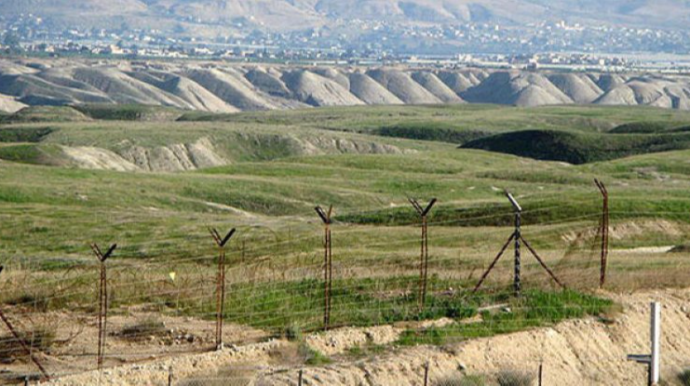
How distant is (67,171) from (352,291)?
5737 cm

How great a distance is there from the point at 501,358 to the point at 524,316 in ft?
7.00

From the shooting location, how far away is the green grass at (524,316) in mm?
22375

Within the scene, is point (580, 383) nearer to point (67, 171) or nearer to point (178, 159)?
point (67, 171)

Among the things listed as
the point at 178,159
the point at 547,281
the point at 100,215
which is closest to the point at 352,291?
the point at 547,281

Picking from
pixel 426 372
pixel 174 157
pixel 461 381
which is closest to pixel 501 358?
pixel 461 381

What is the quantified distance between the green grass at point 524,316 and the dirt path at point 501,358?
0.36 m

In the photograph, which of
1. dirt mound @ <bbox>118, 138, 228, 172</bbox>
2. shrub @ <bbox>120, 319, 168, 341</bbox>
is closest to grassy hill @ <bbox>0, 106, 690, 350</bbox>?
dirt mound @ <bbox>118, 138, 228, 172</bbox>

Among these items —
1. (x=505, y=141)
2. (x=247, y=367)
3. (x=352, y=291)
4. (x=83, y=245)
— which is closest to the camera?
(x=247, y=367)

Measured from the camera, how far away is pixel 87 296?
79.1ft

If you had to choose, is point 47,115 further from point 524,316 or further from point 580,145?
point 524,316

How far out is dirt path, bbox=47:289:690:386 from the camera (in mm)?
19672

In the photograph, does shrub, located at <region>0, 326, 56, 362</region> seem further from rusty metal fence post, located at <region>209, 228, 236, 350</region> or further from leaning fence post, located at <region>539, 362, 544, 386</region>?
Result: leaning fence post, located at <region>539, 362, 544, 386</region>

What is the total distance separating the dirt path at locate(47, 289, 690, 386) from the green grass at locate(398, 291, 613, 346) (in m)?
0.36

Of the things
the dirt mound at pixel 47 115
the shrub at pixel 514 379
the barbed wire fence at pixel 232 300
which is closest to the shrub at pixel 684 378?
the barbed wire fence at pixel 232 300
